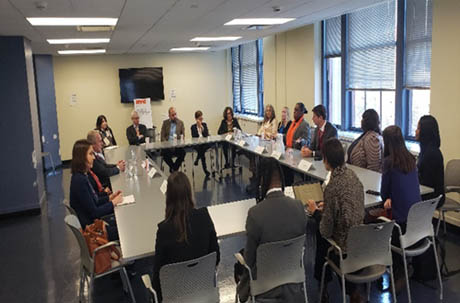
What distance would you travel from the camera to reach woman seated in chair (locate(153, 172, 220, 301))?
2287 millimetres

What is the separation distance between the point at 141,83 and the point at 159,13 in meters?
6.51

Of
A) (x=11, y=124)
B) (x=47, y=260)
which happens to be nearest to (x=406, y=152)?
(x=47, y=260)

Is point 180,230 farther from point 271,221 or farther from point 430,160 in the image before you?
point 430,160

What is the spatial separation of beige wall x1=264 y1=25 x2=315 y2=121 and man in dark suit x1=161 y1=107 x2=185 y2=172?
2.29 metres

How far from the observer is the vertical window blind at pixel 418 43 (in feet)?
16.5

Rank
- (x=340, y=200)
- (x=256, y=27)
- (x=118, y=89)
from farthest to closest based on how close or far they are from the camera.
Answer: (x=118, y=89), (x=256, y=27), (x=340, y=200)

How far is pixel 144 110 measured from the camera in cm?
1105

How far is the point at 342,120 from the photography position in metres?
7.07

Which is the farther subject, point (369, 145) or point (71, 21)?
point (71, 21)

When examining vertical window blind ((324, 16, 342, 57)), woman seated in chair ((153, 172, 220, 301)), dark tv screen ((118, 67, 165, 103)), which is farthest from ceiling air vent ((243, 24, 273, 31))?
dark tv screen ((118, 67, 165, 103))

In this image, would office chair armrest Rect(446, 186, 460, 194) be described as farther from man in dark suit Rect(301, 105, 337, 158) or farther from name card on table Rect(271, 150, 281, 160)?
name card on table Rect(271, 150, 281, 160)

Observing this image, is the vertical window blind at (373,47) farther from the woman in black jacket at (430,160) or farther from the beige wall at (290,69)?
the woman in black jacket at (430,160)

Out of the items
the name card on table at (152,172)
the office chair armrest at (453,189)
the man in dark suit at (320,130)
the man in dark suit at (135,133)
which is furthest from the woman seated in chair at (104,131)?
the office chair armrest at (453,189)

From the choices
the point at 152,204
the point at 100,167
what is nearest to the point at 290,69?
the point at 100,167
